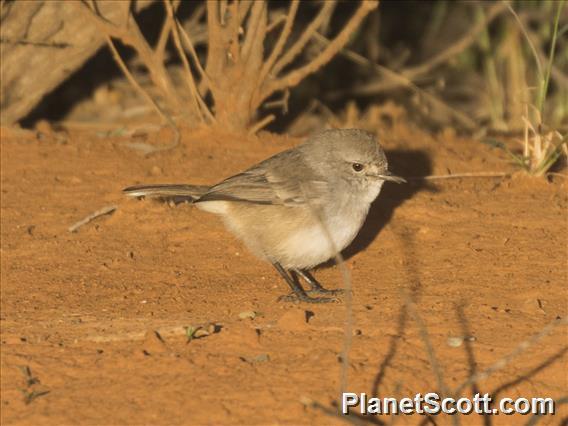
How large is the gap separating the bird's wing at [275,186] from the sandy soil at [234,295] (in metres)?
0.53

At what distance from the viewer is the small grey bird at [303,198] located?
590 centimetres

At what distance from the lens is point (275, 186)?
6.18 meters

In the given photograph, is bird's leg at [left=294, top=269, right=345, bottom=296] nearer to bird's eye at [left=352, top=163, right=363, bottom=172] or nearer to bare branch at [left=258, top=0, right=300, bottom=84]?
bird's eye at [left=352, top=163, right=363, bottom=172]

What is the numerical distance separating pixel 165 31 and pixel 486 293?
394 cm

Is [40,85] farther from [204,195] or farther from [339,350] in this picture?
[339,350]

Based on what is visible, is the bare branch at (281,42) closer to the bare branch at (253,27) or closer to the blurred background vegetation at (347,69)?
the blurred background vegetation at (347,69)

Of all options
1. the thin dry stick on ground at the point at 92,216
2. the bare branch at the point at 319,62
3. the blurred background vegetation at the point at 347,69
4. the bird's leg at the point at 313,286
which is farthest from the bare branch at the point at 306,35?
the bird's leg at the point at 313,286

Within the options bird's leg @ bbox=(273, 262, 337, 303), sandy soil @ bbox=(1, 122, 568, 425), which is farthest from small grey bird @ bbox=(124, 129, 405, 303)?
sandy soil @ bbox=(1, 122, 568, 425)

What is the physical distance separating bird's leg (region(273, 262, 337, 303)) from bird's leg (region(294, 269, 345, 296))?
0.11 meters

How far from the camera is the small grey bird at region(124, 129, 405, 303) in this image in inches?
232

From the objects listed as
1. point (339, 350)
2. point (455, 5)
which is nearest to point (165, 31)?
point (339, 350)

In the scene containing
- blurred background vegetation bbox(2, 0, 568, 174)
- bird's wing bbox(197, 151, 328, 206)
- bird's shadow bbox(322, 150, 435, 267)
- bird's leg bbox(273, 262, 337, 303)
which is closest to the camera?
bird's leg bbox(273, 262, 337, 303)

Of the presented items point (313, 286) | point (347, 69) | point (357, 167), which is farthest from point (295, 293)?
point (347, 69)

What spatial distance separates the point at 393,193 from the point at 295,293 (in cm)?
Answer: 189
